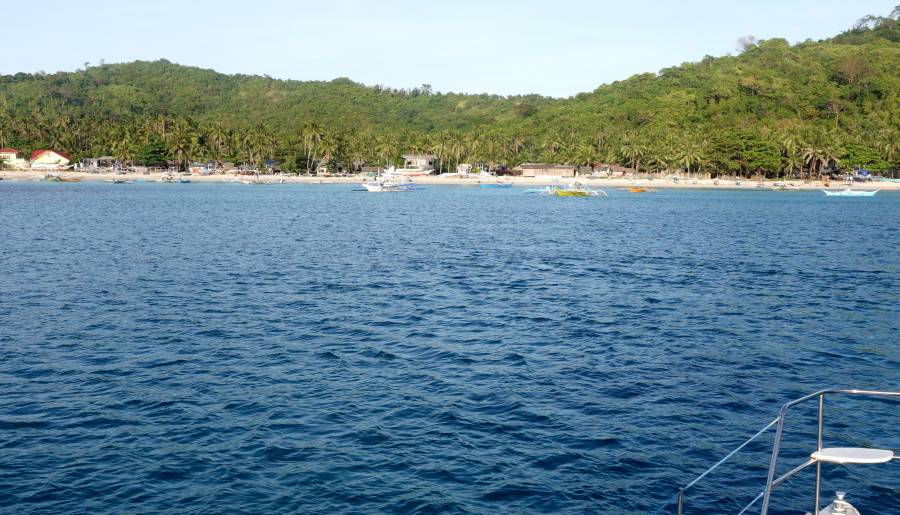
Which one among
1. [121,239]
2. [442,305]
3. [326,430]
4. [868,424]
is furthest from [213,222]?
[868,424]

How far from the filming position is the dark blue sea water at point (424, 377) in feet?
50.7

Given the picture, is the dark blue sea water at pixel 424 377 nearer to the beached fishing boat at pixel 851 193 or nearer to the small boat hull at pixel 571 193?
the small boat hull at pixel 571 193

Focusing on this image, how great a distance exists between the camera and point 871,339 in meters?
29.1

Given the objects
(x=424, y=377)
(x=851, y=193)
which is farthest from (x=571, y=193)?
(x=424, y=377)

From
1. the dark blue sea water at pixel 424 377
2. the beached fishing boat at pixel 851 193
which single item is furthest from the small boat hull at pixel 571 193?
the dark blue sea water at pixel 424 377

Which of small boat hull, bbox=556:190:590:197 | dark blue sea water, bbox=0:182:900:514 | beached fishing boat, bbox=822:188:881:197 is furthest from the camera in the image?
beached fishing boat, bbox=822:188:881:197

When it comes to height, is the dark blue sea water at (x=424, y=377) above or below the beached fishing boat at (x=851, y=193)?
below

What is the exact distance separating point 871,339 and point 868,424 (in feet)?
36.9

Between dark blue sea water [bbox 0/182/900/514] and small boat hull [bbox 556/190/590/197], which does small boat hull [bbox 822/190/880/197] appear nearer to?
small boat hull [bbox 556/190/590/197]

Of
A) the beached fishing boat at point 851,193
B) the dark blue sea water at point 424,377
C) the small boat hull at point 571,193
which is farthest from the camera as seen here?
the beached fishing boat at point 851,193

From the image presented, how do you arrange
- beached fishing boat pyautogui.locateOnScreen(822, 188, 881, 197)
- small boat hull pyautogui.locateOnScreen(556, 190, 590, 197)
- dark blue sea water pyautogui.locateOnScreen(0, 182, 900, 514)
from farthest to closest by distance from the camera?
beached fishing boat pyautogui.locateOnScreen(822, 188, 881, 197) < small boat hull pyautogui.locateOnScreen(556, 190, 590, 197) < dark blue sea water pyautogui.locateOnScreen(0, 182, 900, 514)

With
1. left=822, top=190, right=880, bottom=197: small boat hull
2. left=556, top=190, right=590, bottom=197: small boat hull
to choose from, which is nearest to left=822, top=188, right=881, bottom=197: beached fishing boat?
left=822, top=190, right=880, bottom=197: small boat hull

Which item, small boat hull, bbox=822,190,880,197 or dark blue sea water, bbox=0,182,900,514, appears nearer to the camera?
dark blue sea water, bbox=0,182,900,514

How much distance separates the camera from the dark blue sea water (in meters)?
15.4
